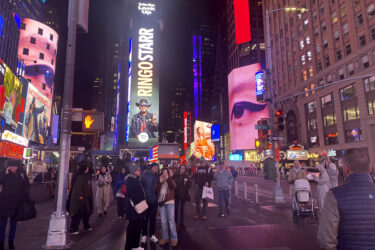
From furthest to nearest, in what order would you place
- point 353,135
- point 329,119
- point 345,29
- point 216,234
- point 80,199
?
point 329,119, point 345,29, point 353,135, point 80,199, point 216,234

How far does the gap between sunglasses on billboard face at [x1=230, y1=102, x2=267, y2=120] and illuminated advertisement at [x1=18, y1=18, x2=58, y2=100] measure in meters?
59.3

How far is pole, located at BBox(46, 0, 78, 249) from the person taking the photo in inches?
257

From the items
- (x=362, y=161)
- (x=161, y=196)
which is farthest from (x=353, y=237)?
(x=161, y=196)

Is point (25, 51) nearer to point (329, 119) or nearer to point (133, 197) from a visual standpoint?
point (329, 119)

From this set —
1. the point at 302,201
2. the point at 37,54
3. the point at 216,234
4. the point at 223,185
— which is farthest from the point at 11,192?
the point at 37,54

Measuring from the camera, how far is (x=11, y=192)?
620cm

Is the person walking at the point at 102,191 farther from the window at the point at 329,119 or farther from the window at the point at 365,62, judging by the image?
the window at the point at 329,119

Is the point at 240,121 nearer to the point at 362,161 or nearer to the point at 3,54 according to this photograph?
the point at 3,54

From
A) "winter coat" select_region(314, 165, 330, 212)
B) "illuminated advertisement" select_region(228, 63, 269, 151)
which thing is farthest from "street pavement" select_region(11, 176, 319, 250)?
"illuminated advertisement" select_region(228, 63, 269, 151)

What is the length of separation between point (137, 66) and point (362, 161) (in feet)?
250

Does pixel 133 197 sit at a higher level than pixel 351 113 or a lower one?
lower

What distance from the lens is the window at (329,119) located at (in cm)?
4522

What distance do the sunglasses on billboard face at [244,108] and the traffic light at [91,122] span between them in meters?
85.9

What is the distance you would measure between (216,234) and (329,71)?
1826 inches
